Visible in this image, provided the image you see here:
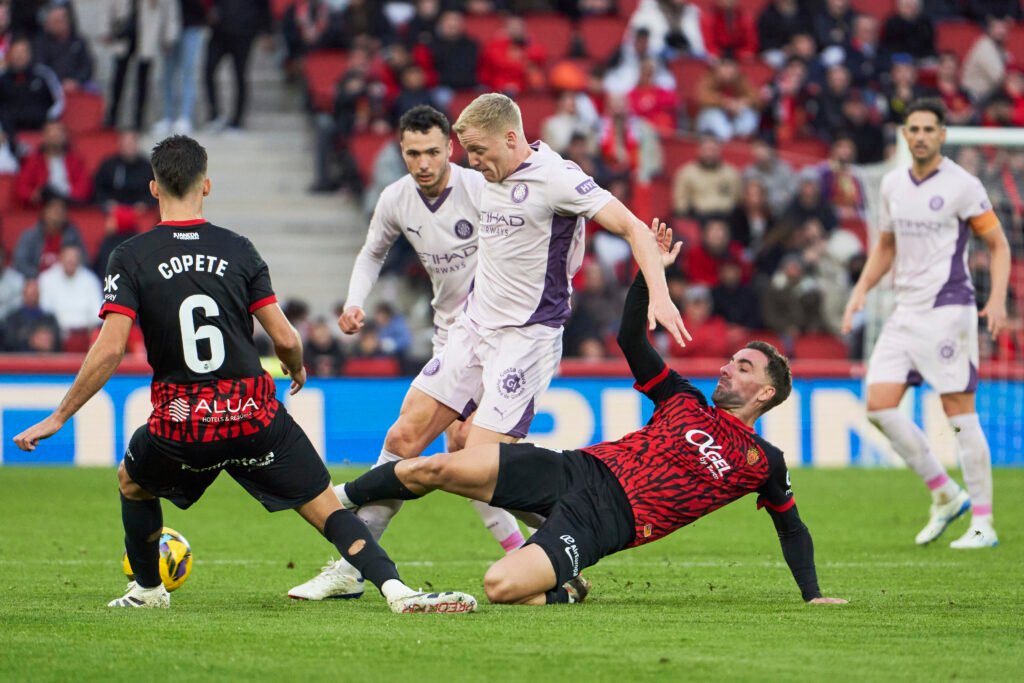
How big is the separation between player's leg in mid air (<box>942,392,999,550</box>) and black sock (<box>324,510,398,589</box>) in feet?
17.0

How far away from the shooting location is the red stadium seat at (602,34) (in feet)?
75.3

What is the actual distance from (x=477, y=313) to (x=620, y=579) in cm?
189

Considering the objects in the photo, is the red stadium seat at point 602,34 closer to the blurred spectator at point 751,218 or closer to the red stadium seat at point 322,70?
the red stadium seat at point 322,70

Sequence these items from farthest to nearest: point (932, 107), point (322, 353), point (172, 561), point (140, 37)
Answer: point (140, 37)
point (322, 353)
point (932, 107)
point (172, 561)

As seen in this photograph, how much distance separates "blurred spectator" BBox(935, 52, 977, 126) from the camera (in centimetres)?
2250

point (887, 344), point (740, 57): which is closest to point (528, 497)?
point (887, 344)

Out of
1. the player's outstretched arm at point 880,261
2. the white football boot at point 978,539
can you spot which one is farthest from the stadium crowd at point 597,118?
the white football boot at point 978,539

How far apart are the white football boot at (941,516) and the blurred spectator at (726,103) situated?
438 inches

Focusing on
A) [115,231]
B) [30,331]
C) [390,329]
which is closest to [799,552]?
[390,329]

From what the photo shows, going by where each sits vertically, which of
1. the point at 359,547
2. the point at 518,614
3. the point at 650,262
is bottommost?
the point at 518,614

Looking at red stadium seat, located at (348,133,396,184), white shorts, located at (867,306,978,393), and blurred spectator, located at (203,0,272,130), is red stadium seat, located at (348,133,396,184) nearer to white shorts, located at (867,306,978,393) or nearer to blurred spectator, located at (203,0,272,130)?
blurred spectator, located at (203,0,272,130)

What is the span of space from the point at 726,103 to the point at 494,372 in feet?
47.6

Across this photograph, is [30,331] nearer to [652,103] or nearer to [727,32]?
[652,103]

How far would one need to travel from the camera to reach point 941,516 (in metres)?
11.1
